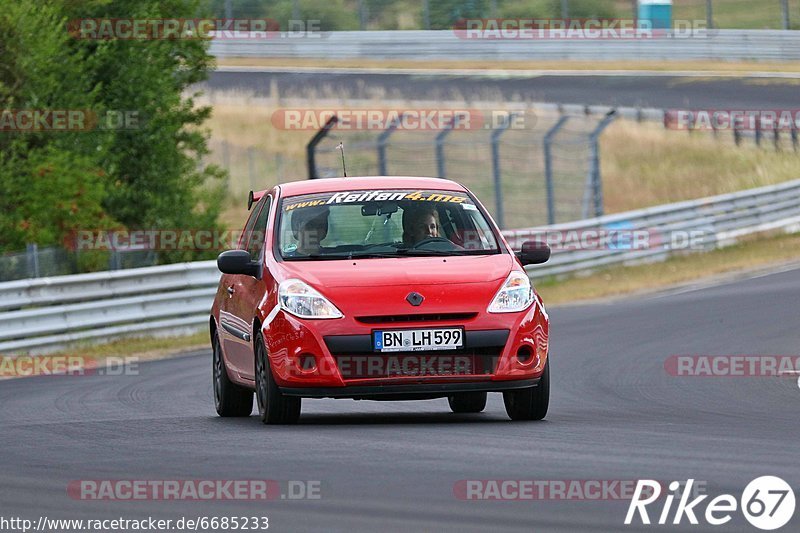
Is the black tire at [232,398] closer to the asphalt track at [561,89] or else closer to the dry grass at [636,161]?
the dry grass at [636,161]

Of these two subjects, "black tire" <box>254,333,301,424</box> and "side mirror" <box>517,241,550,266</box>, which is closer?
"black tire" <box>254,333,301,424</box>

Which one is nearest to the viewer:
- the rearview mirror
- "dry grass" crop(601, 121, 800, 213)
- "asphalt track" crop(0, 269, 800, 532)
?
A: "asphalt track" crop(0, 269, 800, 532)

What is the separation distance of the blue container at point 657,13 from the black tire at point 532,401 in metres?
38.7

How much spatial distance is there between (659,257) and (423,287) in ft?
59.9

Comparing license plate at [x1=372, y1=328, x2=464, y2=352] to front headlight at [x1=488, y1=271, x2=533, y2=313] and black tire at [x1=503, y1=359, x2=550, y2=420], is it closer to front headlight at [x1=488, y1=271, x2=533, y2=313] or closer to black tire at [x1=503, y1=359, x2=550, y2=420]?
front headlight at [x1=488, y1=271, x2=533, y2=313]

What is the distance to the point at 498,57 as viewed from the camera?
160ft

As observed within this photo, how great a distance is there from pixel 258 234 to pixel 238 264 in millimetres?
840

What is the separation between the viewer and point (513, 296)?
954 centimetres

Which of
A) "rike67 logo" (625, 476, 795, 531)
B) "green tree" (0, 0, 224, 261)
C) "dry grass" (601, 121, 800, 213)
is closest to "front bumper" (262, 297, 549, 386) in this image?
"rike67 logo" (625, 476, 795, 531)

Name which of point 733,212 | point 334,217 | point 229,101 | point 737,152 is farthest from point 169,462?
point 229,101

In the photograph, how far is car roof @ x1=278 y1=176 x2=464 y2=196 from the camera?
10.6 metres

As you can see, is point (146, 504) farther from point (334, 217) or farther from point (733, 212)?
point (733, 212)

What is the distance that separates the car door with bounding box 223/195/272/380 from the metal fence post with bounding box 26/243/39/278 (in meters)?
8.54

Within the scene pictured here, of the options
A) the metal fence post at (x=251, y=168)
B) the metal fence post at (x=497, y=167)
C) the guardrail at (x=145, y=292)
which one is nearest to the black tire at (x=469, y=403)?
the guardrail at (x=145, y=292)
